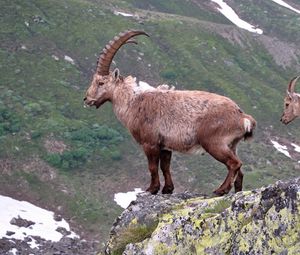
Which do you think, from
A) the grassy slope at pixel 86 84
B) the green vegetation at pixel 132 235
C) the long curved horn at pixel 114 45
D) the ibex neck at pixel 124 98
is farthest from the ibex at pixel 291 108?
the grassy slope at pixel 86 84

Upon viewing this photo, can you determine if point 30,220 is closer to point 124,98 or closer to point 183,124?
point 124,98

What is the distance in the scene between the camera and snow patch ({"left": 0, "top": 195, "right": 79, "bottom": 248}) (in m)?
37.8

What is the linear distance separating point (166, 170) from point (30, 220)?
27409 millimetres

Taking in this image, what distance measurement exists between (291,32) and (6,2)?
55.9m

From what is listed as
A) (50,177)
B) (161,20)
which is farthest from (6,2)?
(50,177)

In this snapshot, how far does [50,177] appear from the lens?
47906 millimetres

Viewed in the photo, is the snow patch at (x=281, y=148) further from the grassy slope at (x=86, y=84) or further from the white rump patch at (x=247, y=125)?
the white rump patch at (x=247, y=125)

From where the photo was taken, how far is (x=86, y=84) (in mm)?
64500

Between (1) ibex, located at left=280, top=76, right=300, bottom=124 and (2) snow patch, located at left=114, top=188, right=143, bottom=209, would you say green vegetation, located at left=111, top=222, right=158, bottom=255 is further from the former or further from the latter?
(2) snow patch, located at left=114, top=188, right=143, bottom=209

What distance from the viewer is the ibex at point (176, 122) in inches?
528

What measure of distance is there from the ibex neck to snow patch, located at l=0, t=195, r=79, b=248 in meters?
23.0

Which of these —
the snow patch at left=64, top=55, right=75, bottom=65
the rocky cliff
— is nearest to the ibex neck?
the rocky cliff

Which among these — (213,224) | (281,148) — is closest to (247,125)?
(213,224)

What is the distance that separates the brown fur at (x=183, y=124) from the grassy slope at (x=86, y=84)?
1083 inches
